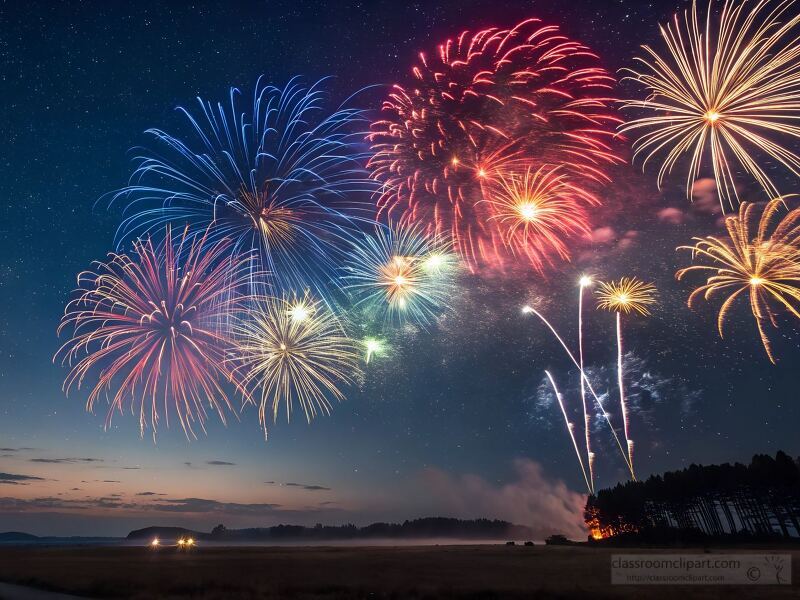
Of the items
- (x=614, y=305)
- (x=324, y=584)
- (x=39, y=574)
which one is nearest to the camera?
(x=324, y=584)

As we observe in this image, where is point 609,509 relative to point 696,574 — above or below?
above

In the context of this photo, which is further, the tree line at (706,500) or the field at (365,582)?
the tree line at (706,500)

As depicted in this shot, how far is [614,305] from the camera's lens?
39.8m

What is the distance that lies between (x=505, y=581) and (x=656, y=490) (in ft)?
264

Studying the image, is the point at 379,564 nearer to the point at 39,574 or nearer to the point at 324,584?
the point at 324,584

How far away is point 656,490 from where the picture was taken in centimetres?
10312

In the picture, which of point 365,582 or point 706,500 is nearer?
point 365,582

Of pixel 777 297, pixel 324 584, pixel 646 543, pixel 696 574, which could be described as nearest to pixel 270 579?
pixel 324 584

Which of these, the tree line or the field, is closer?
the field

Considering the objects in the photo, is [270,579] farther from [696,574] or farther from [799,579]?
[799,579]

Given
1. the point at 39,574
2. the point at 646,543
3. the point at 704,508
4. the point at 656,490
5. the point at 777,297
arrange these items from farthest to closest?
the point at 656,490 → the point at 704,508 → the point at 646,543 → the point at 39,574 → the point at 777,297

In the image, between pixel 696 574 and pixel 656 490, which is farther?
pixel 656 490

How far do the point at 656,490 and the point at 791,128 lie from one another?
93.4m

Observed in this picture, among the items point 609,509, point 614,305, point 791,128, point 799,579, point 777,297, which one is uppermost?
point 791,128
